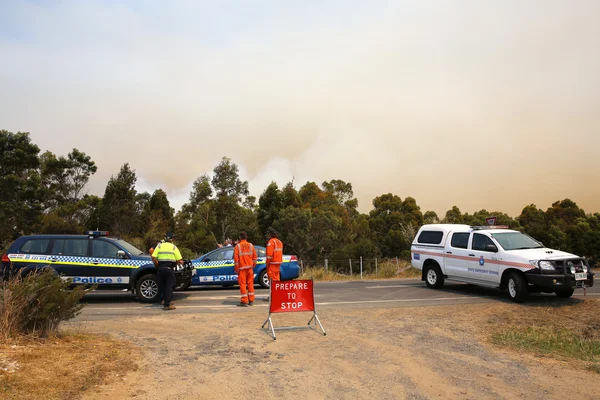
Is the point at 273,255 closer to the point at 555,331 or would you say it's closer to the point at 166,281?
the point at 166,281

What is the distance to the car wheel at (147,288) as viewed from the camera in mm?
12203

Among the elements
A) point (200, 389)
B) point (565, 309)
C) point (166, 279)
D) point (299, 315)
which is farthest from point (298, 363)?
point (565, 309)

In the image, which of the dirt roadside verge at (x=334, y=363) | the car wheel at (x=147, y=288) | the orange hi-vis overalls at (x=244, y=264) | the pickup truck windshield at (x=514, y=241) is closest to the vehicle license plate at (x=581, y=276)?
the pickup truck windshield at (x=514, y=241)

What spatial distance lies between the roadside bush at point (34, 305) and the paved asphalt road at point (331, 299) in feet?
9.22

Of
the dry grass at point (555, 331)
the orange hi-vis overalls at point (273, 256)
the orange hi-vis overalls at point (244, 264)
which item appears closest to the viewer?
the dry grass at point (555, 331)

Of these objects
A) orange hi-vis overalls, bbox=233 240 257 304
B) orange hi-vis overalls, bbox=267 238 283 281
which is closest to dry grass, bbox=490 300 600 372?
orange hi-vis overalls, bbox=267 238 283 281

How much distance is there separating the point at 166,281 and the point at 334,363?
5.90 metres

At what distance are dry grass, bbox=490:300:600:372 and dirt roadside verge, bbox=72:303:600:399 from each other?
0.37m

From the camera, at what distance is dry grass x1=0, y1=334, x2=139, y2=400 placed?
4.92 m

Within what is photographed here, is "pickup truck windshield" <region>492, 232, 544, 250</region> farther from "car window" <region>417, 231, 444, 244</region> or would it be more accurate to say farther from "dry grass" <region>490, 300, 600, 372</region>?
"car window" <region>417, 231, 444, 244</region>

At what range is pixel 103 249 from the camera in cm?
1259

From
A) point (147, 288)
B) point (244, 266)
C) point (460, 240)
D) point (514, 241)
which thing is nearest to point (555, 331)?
point (514, 241)

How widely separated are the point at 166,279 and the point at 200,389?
20.2 feet

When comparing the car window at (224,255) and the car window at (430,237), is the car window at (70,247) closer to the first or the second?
the car window at (224,255)
